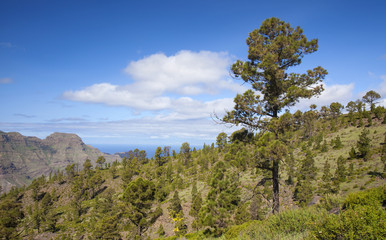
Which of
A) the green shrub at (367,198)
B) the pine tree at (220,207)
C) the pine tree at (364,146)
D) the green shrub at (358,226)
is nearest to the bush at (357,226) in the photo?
the green shrub at (358,226)

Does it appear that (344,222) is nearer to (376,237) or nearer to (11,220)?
(376,237)

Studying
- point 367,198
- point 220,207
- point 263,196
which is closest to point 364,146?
point 220,207

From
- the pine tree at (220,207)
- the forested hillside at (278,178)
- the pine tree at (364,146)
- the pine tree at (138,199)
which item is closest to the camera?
the forested hillside at (278,178)

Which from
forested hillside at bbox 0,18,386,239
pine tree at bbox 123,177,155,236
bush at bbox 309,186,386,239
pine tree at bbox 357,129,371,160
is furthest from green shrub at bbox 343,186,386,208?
pine tree at bbox 357,129,371,160

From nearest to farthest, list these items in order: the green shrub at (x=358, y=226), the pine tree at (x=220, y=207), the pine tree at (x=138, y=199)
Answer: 1. the green shrub at (x=358, y=226)
2. the pine tree at (x=138, y=199)
3. the pine tree at (x=220, y=207)

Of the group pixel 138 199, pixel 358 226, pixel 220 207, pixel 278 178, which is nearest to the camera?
pixel 358 226

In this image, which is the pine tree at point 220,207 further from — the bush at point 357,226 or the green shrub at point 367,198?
the bush at point 357,226

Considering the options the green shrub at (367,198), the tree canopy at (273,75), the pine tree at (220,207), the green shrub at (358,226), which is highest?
the tree canopy at (273,75)

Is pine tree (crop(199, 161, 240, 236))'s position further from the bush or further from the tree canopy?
the bush

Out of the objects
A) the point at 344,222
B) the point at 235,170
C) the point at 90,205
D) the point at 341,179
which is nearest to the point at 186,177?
the point at 90,205

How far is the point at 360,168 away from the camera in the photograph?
109 ft

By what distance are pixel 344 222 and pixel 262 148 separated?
5.55m

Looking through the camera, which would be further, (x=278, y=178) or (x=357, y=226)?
(x=278, y=178)

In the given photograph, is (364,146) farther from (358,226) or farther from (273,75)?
(358,226)
